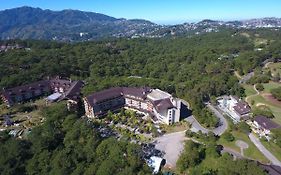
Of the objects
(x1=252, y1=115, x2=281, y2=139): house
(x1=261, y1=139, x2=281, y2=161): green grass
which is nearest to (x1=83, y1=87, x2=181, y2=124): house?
(x1=252, y1=115, x2=281, y2=139): house

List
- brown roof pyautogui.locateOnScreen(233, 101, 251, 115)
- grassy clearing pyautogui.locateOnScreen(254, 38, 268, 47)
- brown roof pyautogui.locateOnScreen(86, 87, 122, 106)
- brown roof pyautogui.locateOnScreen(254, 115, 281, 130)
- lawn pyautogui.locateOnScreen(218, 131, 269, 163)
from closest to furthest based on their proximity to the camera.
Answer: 1. lawn pyautogui.locateOnScreen(218, 131, 269, 163)
2. brown roof pyautogui.locateOnScreen(254, 115, 281, 130)
3. brown roof pyautogui.locateOnScreen(86, 87, 122, 106)
4. brown roof pyautogui.locateOnScreen(233, 101, 251, 115)
5. grassy clearing pyautogui.locateOnScreen(254, 38, 268, 47)

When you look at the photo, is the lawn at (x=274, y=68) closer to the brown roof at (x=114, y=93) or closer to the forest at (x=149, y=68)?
the forest at (x=149, y=68)

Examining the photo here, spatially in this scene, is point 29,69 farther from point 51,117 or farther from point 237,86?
point 237,86

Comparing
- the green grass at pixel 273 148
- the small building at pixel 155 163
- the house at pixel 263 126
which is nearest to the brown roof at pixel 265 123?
the house at pixel 263 126

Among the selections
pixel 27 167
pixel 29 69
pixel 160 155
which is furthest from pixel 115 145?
pixel 29 69

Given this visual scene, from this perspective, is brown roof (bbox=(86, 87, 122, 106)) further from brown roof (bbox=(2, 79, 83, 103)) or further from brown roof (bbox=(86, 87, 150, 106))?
brown roof (bbox=(2, 79, 83, 103))

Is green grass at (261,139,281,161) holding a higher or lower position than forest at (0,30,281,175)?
lower

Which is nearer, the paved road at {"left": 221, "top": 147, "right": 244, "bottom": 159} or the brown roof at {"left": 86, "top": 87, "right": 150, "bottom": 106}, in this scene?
the paved road at {"left": 221, "top": 147, "right": 244, "bottom": 159}
